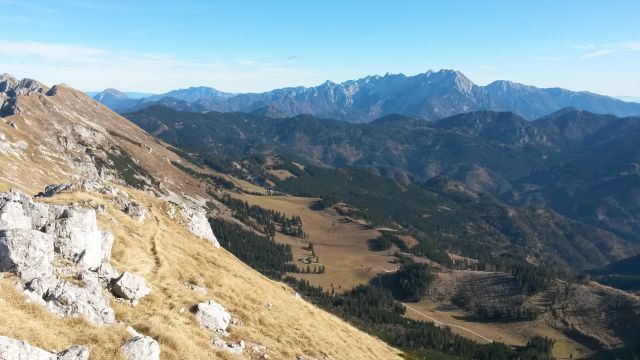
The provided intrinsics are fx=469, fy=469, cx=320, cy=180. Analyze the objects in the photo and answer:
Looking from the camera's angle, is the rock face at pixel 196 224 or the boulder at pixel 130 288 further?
the rock face at pixel 196 224

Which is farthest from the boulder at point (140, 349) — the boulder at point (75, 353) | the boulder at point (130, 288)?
the boulder at point (130, 288)

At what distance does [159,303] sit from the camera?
4300 centimetres

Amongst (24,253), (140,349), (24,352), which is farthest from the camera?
(24,253)

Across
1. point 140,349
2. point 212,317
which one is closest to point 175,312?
point 212,317

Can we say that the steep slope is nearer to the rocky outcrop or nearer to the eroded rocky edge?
the eroded rocky edge

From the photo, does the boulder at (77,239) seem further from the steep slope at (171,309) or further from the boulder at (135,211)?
the boulder at (135,211)

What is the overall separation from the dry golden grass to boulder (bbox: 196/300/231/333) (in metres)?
1.14

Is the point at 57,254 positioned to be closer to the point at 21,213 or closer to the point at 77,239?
the point at 77,239

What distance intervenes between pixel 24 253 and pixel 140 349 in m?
12.5

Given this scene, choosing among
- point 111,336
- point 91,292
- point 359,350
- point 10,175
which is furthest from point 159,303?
point 10,175

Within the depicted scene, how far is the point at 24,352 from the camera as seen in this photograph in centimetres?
2339

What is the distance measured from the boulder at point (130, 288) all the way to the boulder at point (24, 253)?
6.56 m

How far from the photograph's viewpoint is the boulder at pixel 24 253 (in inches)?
1329

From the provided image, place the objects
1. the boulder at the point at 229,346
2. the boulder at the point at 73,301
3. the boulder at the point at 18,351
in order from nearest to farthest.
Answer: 1. the boulder at the point at 18,351
2. the boulder at the point at 73,301
3. the boulder at the point at 229,346
